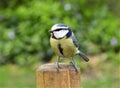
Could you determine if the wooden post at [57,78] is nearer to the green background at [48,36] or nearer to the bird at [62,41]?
the bird at [62,41]

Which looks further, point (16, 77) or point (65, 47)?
point (16, 77)

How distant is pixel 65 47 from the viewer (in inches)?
82.0

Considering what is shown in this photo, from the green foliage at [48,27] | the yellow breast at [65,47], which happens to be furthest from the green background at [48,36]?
the yellow breast at [65,47]

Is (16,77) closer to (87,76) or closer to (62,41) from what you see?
(87,76)

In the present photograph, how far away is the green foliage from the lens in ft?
22.4

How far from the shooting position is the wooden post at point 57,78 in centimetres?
194

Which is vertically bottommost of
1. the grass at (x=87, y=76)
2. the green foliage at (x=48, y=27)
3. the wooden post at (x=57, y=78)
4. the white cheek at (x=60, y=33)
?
the grass at (x=87, y=76)

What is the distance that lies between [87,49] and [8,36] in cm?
130

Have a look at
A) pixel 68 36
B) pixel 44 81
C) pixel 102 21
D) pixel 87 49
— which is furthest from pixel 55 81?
pixel 102 21

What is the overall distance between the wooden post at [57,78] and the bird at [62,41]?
3 centimetres

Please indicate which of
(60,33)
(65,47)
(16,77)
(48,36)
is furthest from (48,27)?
(60,33)

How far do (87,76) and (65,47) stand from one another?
412cm

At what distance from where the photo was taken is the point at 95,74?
20.4 ft

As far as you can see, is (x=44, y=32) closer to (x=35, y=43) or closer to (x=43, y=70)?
(x=35, y=43)
